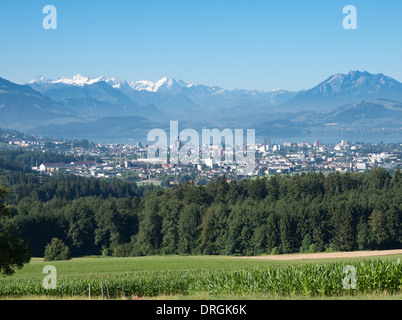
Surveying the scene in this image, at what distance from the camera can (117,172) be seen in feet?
469

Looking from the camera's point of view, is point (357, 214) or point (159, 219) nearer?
point (357, 214)

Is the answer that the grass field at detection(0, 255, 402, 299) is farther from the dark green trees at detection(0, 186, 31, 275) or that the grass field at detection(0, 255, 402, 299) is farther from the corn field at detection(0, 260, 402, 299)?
the dark green trees at detection(0, 186, 31, 275)

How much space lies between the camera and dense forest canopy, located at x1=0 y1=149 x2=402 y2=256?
4862 cm

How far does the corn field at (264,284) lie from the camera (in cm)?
1560

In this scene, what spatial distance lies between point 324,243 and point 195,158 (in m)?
104

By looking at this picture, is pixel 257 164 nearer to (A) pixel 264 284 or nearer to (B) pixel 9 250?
(B) pixel 9 250

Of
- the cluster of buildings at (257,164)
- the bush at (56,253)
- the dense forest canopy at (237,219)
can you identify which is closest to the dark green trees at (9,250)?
the bush at (56,253)

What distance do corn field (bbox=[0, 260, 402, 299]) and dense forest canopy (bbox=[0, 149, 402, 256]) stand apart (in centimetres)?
3080

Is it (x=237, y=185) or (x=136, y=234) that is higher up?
(x=237, y=185)

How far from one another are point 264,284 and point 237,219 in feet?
115

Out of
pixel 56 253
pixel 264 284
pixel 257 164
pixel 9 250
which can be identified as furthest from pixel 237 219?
pixel 257 164
